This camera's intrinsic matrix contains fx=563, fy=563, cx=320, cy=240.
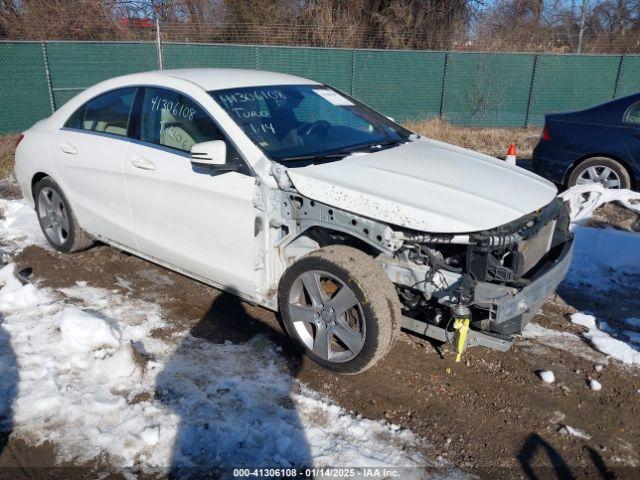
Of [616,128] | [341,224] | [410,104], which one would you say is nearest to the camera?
[341,224]

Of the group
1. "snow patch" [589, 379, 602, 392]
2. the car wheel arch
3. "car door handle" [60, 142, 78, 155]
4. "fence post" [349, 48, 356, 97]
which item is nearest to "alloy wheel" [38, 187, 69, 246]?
"car door handle" [60, 142, 78, 155]

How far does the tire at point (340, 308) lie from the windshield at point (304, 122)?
0.76 metres

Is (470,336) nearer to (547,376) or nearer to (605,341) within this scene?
(547,376)

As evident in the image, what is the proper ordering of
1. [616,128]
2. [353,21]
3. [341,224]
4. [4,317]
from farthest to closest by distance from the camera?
[353,21], [616,128], [4,317], [341,224]

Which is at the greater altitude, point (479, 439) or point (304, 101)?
point (304, 101)

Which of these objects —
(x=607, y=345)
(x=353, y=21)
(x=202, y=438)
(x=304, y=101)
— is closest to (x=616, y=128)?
(x=607, y=345)

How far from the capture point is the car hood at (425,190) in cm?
307

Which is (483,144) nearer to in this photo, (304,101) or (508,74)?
(508,74)

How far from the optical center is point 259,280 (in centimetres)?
374

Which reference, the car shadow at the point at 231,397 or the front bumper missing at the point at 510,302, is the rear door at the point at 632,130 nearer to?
the front bumper missing at the point at 510,302

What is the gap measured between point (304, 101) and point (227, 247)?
52.7 inches

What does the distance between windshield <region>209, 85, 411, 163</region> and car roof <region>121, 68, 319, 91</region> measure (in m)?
0.09

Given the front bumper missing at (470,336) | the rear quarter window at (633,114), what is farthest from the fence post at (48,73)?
the front bumper missing at (470,336)

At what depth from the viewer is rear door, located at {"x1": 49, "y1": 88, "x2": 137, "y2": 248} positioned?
4.52 meters
